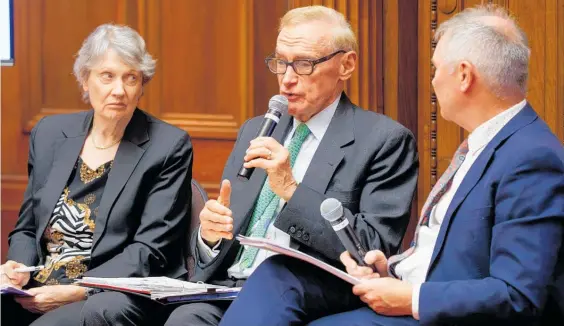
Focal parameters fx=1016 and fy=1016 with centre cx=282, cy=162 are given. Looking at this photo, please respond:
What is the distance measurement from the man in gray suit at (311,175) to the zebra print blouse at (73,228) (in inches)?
17.1

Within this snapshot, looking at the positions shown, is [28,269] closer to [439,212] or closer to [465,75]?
[439,212]

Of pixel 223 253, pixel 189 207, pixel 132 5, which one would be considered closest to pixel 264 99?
pixel 132 5

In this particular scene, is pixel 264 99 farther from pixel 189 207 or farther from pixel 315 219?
pixel 315 219

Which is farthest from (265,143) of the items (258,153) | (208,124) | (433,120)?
(208,124)

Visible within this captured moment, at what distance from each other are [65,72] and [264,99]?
0.96 m

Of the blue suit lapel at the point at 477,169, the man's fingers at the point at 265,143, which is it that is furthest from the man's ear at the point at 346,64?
the blue suit lapel at the point at 477,169

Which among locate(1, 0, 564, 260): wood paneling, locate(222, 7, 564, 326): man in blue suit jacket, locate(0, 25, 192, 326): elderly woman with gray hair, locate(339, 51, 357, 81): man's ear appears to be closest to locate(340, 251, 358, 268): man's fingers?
locate(222, 7, 564, 326): man in blue suit jacket

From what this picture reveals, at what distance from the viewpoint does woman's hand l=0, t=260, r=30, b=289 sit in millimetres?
3334

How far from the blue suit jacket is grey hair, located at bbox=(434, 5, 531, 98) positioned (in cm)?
9

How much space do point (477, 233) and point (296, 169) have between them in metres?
0.85

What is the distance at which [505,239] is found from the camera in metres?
2.32

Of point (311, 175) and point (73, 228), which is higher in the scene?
point (311, 175)

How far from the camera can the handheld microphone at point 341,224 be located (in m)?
2.48

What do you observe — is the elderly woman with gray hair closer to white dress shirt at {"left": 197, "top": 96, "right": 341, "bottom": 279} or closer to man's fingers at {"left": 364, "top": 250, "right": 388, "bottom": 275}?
white dress shirt at {"left": 197, "top": 96, "right": 341, "bottom": 279}
